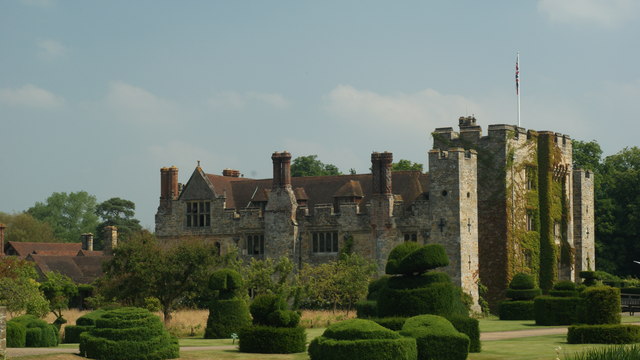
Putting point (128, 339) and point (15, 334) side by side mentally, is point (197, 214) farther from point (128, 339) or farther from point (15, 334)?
point (128, 339)

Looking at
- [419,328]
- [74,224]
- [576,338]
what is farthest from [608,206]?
[74,224]

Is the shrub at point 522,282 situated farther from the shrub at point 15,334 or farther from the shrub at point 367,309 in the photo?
the shrub at point 15,334

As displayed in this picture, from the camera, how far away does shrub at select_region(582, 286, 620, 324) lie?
35.6 metres

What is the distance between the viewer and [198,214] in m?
66.0

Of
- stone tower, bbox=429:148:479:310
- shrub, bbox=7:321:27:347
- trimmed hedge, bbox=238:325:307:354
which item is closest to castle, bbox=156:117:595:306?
stone tower, bbox=429:148:479:310

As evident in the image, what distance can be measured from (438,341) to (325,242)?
105 ft

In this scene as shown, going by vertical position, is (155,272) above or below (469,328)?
above

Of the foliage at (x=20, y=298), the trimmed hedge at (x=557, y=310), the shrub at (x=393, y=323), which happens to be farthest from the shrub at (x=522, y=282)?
the foliage at (x=20, y=298)

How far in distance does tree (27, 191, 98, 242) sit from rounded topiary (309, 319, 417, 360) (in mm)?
119829

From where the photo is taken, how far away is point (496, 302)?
58.8m

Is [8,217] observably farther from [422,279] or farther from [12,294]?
[422,279]

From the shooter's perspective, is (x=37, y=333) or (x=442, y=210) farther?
(x=442, y=210)

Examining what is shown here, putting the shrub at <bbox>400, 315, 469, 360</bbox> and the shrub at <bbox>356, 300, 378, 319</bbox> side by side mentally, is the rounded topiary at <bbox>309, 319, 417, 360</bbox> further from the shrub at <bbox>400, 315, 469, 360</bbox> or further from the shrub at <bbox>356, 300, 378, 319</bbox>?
the shrub at <bbox>356, 300, 378, 319</bbox>

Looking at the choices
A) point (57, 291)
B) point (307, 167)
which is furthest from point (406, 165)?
point (57, 291)
